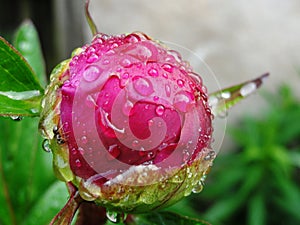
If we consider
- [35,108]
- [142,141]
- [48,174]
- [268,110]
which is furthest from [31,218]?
[268,110]

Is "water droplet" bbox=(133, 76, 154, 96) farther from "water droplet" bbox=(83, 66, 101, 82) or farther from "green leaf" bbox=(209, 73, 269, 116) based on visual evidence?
"green leaf" bbox=(209, 73, 269, 116)

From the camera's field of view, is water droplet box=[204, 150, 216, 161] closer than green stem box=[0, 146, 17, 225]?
Yes

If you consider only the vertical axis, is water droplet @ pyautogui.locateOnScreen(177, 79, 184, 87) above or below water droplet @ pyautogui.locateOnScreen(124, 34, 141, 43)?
below

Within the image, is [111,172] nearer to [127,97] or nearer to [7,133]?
[127,97]

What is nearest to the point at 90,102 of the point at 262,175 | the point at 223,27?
the point at 262,175

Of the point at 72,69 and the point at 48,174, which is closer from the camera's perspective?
the point at 72,69

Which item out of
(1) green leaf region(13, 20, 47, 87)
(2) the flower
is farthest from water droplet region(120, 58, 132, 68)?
(1) green leaf region(13, 20, 47, 87)
